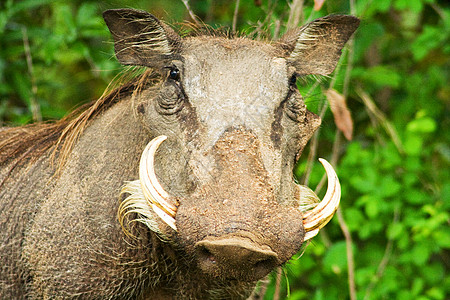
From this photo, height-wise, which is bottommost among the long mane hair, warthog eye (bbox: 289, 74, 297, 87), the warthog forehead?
the long mane hair

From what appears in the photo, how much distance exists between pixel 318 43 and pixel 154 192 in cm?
113

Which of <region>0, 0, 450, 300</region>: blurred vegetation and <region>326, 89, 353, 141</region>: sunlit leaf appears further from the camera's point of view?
<region>0, 0, 450, 300</region>: blurred vegetation

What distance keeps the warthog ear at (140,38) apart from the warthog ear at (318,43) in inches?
20.3

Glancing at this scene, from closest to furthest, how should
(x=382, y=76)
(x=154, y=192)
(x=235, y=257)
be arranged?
1. (x=235, y=257)
2. (x=154, y=192)
3. (x=382, y=76)

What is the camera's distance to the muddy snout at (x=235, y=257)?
1.94 metres

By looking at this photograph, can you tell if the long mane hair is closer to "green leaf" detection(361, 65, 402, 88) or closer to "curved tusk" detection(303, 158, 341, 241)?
"curved tusk" detection(303, 158, 341, 241)

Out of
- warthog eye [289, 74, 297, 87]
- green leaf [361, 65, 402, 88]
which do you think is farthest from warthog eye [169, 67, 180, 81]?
green leaf [361, 65, 402, 88]

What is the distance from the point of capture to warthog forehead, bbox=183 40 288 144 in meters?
2.38

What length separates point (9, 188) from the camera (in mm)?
2879

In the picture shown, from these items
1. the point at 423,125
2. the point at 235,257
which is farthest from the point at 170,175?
the point at 423,125

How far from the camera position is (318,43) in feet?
9.49

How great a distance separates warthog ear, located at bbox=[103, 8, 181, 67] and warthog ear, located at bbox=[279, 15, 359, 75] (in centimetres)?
52

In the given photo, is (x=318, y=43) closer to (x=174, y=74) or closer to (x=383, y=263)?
(x=174, y=74)

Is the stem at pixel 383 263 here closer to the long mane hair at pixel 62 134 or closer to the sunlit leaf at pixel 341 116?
the sunlit leaf at pixel 341 116
